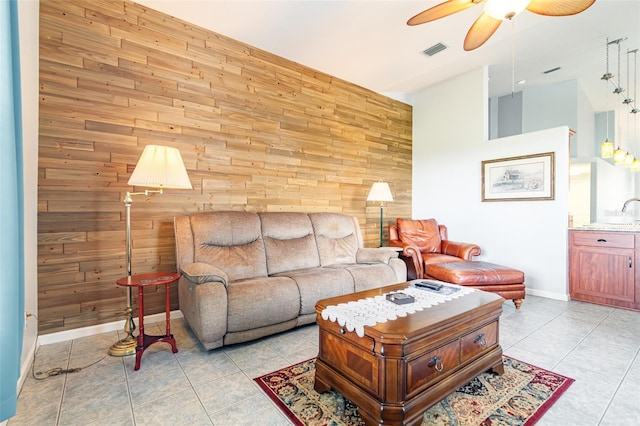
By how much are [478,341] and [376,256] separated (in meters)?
1.69

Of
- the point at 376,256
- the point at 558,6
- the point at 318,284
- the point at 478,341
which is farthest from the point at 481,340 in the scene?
the point at 558,6

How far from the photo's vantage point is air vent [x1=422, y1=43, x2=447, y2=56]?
3617 mm

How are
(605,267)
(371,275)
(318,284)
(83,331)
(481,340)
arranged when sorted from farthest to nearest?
(605,267) < (371,275) < (318,284) < (83,331) < (481,340)

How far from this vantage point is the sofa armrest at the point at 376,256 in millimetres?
3328

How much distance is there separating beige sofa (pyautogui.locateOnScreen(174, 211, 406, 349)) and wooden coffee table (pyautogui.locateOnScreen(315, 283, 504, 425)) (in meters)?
0.77

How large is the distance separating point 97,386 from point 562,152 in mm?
5068

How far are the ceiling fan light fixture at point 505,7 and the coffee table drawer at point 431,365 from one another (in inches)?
→ 77.0

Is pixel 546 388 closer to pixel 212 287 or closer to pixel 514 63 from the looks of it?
pixel 212 287

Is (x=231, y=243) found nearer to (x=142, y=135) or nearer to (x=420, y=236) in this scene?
(x=142, y=135)

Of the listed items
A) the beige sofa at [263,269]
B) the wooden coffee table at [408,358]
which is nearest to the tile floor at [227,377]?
the beige sofa at [263,269]

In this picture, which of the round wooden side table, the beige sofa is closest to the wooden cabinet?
the beige sofa

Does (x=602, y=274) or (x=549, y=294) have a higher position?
(x=602, y=274)

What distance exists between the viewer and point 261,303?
230 cm

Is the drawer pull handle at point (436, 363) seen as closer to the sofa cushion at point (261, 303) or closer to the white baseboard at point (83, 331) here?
the sofa cushion at point (261, 303)
